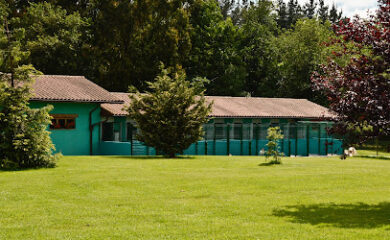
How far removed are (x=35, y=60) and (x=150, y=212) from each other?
1410 inches

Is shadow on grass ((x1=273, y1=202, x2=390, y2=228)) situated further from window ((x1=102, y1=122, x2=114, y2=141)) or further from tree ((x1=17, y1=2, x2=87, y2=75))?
tree ((x1=17, y1=2, x2=87, y2=75))

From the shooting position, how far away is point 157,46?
152ft

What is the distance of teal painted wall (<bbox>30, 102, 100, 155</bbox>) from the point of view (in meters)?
30.7

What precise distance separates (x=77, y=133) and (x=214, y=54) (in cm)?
2481

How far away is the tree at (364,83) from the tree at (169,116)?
589 inches

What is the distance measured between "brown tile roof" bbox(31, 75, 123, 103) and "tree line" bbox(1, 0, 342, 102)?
8.58m

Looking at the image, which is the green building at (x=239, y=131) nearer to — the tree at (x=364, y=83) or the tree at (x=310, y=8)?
the tree at (x=364, y=83)

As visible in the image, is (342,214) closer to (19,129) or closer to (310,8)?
(19,129)

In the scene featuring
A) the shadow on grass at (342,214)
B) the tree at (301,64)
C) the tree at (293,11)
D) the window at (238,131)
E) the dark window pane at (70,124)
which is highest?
the tree at (293,11)

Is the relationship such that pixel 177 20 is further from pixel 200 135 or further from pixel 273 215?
pixel 273 215

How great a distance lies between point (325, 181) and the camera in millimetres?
16812

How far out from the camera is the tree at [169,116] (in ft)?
88.1

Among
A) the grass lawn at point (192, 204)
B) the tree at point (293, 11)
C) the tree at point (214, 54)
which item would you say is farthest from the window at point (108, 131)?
the tree at point (293, 11)

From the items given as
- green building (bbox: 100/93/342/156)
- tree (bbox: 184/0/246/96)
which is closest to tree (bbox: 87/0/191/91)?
tree (bbox: 184/0/246/96)
